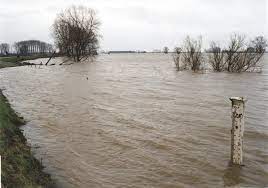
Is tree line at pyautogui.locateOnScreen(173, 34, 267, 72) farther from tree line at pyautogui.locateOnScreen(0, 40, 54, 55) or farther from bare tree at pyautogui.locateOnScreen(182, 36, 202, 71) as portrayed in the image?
tree line at pyautogui.locateOnScreen(0, 40, 54, 55)

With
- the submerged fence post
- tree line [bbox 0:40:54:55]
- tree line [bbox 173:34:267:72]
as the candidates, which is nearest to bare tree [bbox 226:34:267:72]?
tree line [bbox 173:34:267:72]

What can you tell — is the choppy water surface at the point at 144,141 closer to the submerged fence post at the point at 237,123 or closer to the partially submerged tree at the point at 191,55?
the submerged fence post at the point at 237,123

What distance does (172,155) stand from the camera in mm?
8734

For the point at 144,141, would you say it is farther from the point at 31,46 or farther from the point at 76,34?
the point at 31,46

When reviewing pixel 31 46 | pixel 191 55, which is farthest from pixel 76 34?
pixel 31 46

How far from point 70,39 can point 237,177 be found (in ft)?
213

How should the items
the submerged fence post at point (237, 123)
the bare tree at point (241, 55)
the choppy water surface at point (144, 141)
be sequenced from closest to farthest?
the submerged fence post at point (237, 123) < the choppy water surface at point (144, 141) < the bare tree at point (241, 55)

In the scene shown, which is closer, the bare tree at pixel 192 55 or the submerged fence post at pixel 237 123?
the submerged fence post at pixel 237 123

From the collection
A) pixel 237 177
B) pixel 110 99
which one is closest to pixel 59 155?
pixel 237 177

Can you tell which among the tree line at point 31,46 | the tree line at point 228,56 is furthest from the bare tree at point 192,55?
the tree line at point 31,46

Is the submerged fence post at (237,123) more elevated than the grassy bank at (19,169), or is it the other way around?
the submerged fence post at (237,123)

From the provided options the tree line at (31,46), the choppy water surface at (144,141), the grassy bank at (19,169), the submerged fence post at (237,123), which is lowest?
the choppy water surface at (144,141)

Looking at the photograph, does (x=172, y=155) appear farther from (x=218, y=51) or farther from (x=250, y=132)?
(x=218, y=51)

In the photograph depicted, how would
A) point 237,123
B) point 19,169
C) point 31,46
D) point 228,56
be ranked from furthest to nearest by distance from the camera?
1. point 31,46
2. point 228,56
3. point 237,123
4. point 19,169
